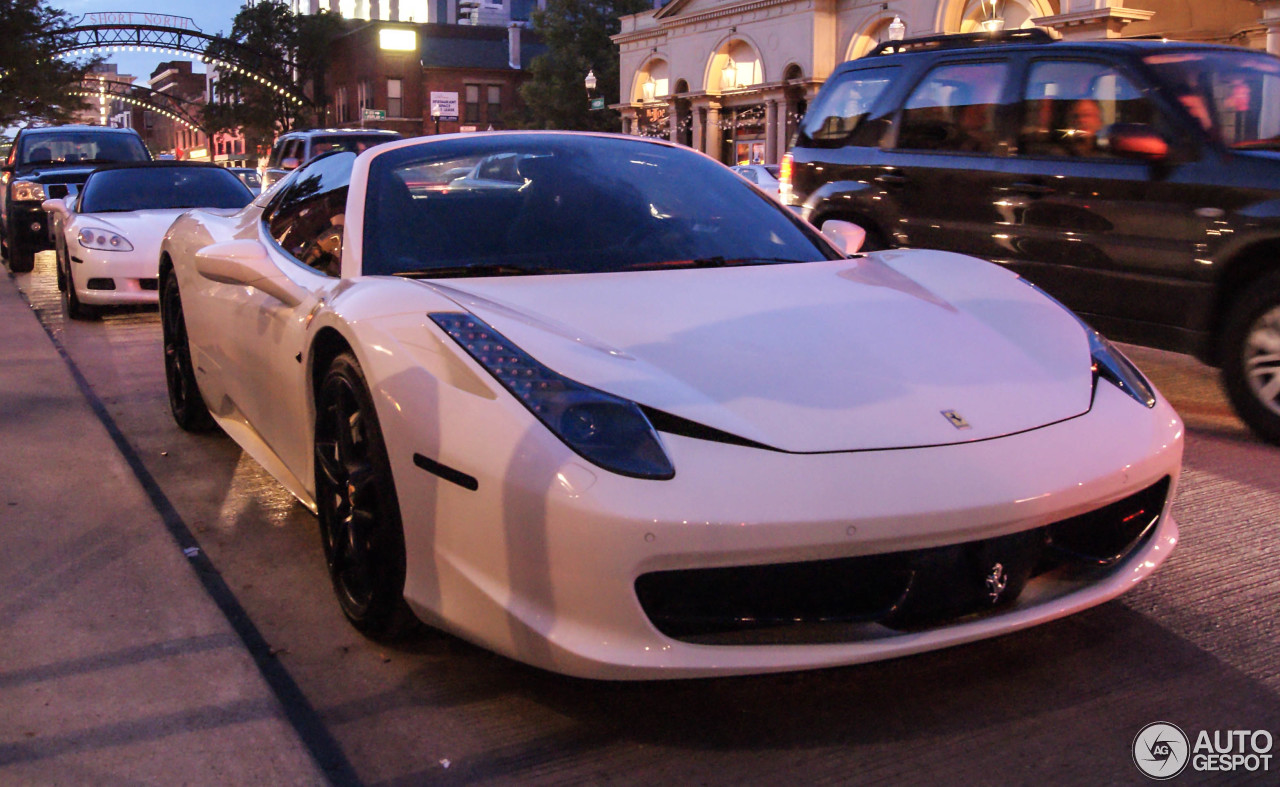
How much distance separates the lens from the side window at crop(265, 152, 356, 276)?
3.62 meters

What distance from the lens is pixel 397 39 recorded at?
227ft

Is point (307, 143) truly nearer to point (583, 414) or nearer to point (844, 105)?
point (844, 105)

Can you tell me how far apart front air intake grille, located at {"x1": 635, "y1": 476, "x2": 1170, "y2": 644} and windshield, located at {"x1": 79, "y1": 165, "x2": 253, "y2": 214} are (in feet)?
29.3

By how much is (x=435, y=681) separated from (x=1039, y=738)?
4.46 feet

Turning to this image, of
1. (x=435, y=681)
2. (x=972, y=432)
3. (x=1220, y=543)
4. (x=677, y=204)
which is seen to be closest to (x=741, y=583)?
(x=972, y=432)

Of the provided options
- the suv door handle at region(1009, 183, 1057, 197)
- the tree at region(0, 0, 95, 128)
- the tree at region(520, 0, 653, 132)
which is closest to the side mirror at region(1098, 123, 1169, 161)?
the suv door handle at region(1009, 183, 1057, 197)

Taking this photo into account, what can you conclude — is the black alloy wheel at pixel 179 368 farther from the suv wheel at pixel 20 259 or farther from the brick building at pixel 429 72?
the brick building at pixel 429 72

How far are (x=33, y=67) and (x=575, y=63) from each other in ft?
76.7

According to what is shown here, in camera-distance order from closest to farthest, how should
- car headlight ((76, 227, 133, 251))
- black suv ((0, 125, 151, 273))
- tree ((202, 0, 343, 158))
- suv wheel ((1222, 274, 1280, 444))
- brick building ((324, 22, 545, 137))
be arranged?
suv wheel ((1222, 274, 1280, 444)), car headlight ((76, 227, 133, 251)), black suv ((0, 125, 151, 273)), tree ((202, 0, 343, 158)), brick building ((324, 22, 545, 137))

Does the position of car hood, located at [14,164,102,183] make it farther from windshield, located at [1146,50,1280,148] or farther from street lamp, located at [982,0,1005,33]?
street lamp, located at [982,0,1005,33]

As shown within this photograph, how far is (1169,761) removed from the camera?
244 centimetres

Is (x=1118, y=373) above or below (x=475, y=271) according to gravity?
A: below

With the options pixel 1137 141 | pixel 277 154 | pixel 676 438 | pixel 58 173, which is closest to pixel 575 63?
pixel 277 154

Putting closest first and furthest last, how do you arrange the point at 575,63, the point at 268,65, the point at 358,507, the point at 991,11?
the point at 358,507, the point at 991,11, the point at 575,63, the point at 268,65
